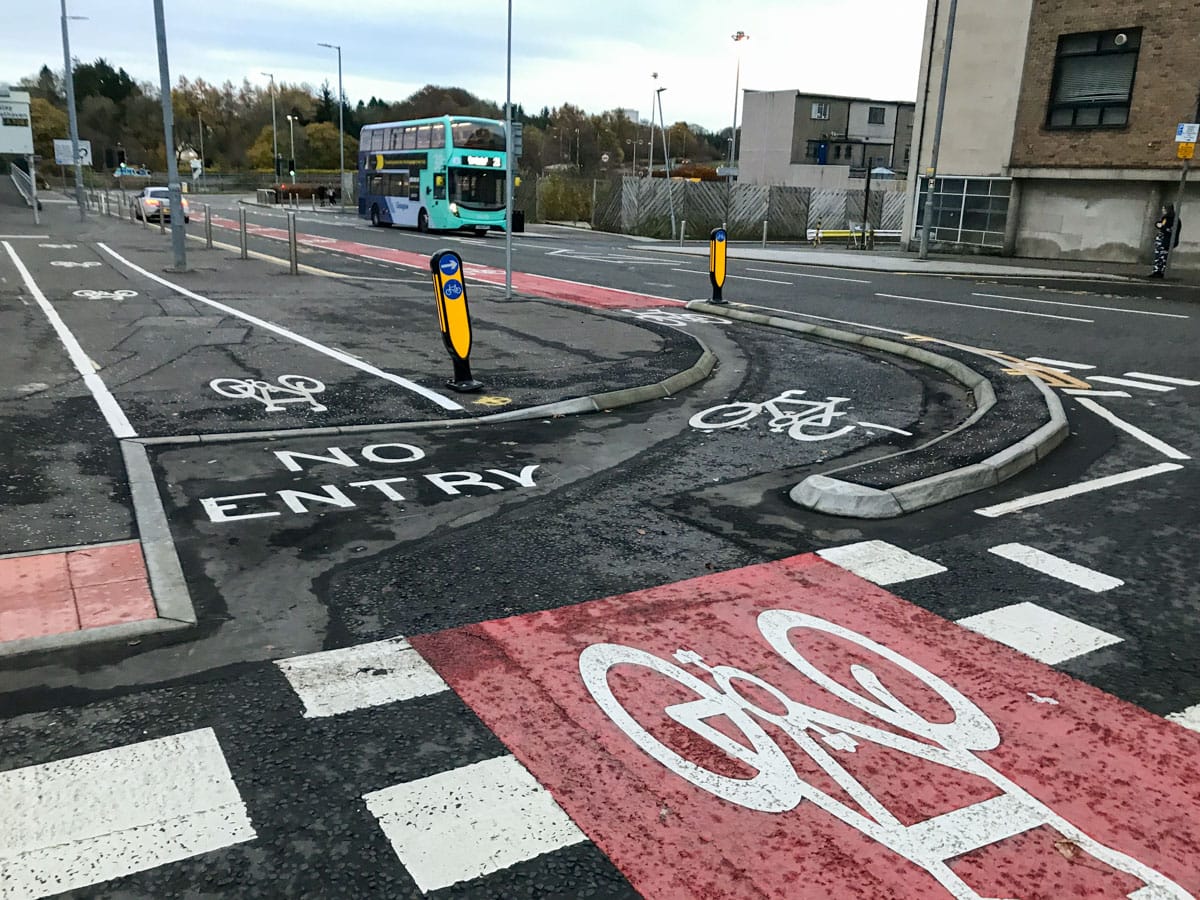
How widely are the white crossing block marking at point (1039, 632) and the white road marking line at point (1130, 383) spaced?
278 inches

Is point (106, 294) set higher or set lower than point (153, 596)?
higher

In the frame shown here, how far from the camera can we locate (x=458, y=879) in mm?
2836

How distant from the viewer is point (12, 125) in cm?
5541

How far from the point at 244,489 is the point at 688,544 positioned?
9.86 feet

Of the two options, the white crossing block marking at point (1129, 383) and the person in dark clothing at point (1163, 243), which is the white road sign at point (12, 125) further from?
the white crossing block marking at point (1129, 383)

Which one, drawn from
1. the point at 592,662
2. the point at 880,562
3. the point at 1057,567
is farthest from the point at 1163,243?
the point at 592,662

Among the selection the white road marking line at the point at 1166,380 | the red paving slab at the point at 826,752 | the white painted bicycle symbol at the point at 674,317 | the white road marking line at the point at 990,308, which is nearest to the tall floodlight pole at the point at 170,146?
the white painted bicycle symbol at the point at 674,317

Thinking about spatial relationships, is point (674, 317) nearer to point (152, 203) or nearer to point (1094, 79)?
point (1094, 79)

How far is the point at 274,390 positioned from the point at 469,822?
22.8 feet

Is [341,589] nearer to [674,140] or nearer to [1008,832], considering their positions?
[1008,832]

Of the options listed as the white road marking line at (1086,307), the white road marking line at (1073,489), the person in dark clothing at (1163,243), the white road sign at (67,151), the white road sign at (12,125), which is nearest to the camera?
the white road marking line at (1073,489)

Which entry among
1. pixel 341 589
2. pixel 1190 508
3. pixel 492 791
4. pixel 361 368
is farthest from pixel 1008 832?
pixel 361 368

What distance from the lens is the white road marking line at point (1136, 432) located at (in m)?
7.95

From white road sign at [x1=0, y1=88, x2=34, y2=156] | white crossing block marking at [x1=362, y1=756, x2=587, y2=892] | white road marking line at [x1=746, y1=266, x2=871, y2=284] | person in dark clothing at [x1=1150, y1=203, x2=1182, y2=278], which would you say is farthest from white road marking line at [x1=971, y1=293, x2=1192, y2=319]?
white road sign at [x1=0, y1=88, x2=34, y2=156]
